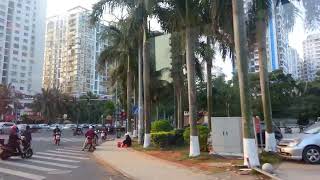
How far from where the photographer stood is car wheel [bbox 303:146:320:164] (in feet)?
51.3

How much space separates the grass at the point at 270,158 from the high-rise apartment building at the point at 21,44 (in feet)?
414

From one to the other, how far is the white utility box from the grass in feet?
3.89

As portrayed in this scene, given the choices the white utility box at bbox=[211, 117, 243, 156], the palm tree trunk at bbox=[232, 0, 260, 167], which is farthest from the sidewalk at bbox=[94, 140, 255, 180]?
the white utility box at bbox=[211, 117, 243, 156]

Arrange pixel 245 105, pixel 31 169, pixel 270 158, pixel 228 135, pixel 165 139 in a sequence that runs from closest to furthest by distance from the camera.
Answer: pixel 245 105
pixel 31 169
pixel 270 158
pixel 228 135
pixel 165 139

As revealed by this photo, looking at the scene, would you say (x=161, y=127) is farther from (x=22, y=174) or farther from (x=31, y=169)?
(x=22, y=174)

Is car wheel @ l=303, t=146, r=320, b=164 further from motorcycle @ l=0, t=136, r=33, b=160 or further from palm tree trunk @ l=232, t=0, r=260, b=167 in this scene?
motorcycle @ l=0, t=136, r=33, b=160

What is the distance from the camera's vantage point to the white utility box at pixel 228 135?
18281 mm

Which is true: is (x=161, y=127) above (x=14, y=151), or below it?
above

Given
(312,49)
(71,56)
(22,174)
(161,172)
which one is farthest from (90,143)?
(71,56)

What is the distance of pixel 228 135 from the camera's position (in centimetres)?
1841

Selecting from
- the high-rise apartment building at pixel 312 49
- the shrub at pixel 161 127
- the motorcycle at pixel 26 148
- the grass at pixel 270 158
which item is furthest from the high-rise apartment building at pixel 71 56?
the grass at pixel 270 158

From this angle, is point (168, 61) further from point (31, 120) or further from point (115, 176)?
point (31, 120)

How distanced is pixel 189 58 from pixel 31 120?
93.3 m

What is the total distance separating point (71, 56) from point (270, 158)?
4132 inches
